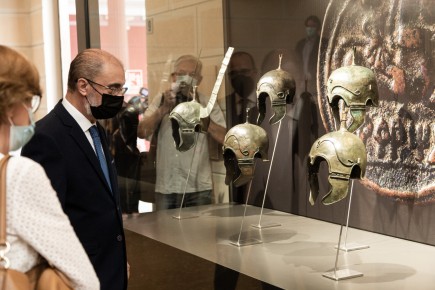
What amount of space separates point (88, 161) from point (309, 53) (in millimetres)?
2624

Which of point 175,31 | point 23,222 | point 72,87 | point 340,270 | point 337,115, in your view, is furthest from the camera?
point 175,31

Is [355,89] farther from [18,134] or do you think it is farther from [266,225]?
[18,134]

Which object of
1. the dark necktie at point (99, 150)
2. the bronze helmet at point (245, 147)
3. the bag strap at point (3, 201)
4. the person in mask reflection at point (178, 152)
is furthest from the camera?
the person in mask reflection at point (178, 152)

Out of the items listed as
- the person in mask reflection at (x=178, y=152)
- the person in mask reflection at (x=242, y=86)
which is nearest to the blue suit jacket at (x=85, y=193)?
the person in mask reflection at (x=242, y=86)

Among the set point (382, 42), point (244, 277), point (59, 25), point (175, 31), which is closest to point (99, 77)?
point (244, 277)

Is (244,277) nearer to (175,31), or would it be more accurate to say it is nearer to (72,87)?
(72,87)

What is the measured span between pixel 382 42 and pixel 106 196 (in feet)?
7.76

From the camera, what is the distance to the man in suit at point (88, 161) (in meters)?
3.48

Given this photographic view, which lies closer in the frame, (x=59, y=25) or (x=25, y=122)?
(x=25, y=122)

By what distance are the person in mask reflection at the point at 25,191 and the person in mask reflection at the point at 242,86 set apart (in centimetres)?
417

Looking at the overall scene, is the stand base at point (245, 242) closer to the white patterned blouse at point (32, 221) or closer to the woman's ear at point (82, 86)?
the woman's ear at point (82, 86)

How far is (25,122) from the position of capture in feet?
7.48

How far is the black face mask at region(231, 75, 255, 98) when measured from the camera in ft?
21.2

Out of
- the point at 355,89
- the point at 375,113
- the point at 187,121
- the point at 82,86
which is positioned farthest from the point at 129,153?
the point at 82,86
